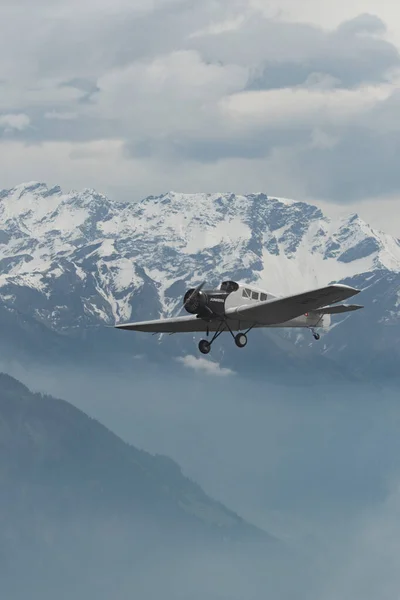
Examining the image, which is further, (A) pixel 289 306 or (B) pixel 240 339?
(A) pixel 289 306

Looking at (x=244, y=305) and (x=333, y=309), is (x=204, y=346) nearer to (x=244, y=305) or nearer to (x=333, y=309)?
(x=244, y=305)

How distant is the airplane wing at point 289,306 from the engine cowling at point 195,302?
2463 millimetres

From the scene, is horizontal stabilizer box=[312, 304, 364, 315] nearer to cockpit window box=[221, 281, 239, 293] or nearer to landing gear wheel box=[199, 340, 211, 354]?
cockpit window box=[221, 281, 239, 293]

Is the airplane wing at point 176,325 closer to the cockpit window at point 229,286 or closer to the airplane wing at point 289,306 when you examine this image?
the airplane wing at point 289,306

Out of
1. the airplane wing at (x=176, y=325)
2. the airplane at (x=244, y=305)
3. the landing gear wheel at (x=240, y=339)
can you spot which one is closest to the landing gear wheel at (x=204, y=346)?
the airplane at (x=244, y=305)

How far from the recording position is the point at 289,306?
8875cm

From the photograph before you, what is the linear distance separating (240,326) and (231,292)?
5101mm

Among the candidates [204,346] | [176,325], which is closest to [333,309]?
[176,325]

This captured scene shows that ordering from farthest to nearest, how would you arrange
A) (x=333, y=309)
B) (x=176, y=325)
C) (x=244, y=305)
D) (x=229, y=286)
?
(x=176, y=325), (x=333, y=309), (x=244, y=305), (x=229, y=286)

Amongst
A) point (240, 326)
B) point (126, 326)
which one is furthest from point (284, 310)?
point (126, 326)

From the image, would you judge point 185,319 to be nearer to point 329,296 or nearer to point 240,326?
point 240,326

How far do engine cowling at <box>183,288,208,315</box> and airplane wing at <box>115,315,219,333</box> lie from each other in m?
4.72

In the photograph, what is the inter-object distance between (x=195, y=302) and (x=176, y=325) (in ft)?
35.3

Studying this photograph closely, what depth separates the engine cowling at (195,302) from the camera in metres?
86.6
